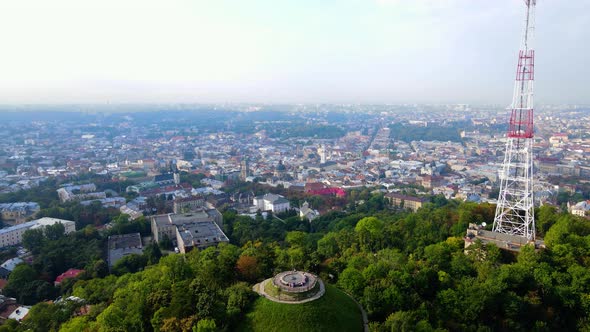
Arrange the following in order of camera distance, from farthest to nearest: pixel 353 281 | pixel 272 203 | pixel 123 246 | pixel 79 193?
pixel 79 193 → pixel 272 203 → pixel 123 246 → pixel 353 281

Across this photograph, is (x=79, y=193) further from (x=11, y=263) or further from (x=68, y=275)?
(x=68, y=275)

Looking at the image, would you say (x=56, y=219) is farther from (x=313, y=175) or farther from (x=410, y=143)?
(x=410, y=143)

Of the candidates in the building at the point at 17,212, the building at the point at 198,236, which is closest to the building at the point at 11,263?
the building at the point at 198,236

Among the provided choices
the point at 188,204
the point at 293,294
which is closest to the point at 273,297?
the point at 293,294

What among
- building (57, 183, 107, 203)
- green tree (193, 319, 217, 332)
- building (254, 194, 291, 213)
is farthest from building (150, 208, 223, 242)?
green tree (193, 319, 217, 332)

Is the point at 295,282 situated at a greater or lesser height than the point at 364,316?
greater

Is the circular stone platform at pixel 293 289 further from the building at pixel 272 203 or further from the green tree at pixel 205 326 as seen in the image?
the building at pixel 272 203
